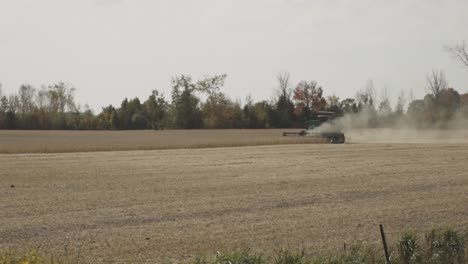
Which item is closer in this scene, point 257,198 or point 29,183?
point 257,198

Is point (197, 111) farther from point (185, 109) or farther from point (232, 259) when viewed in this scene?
point (232, 259)

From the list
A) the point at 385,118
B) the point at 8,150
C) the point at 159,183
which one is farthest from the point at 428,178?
the point at 385,118

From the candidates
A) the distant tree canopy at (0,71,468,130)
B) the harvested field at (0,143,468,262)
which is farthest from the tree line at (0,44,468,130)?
the harvested field at (0,143,468,262)

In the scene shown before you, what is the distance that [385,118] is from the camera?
58.9 metres

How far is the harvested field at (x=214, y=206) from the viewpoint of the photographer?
11.5 meters

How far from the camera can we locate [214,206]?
15.7m

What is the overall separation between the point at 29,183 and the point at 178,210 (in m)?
8.16

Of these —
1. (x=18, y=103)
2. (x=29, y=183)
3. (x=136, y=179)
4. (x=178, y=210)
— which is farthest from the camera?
(x=18, y=103)

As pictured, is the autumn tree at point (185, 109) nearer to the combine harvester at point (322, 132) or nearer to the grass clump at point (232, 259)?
the combine harvester at point (322, 132)

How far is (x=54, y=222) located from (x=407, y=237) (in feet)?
26.6

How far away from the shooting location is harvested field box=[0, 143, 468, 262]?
11539 millimetres

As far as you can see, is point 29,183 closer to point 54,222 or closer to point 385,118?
point 54,222

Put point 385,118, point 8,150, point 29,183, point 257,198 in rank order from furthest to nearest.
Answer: point 385,118
point 8,150
point 29,183
point 257,198

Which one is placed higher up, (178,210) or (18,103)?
(18,103)
